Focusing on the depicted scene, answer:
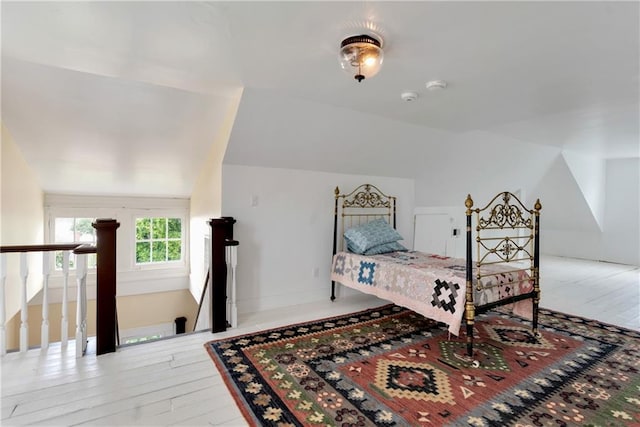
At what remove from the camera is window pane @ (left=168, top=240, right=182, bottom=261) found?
5102 millimetres

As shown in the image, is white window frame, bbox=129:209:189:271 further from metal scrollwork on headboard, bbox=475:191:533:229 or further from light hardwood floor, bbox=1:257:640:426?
metal scrollwork on headboard, bbox=475:191:533:229

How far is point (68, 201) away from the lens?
14.3 feet

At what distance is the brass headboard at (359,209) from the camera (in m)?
4.14

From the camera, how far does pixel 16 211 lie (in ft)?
10.7

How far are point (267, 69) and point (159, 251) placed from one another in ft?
12.3

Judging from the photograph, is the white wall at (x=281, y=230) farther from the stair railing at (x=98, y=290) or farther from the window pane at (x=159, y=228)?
the window pane at (x=159, y=228)

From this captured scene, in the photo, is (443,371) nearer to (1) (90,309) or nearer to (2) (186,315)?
(2) (186,315)

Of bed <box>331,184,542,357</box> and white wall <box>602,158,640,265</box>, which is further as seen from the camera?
white wall <box>602,158,640,265</box>

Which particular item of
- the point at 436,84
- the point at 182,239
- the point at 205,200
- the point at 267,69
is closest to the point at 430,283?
the point at 436,84

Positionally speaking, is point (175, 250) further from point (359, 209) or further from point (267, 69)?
point (267, 69)

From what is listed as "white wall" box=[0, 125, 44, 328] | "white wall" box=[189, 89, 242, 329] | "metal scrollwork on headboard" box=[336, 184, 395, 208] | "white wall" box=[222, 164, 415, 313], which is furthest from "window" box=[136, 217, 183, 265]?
"metal scrollwork on headboard" box=[336, 184, 395, 208]

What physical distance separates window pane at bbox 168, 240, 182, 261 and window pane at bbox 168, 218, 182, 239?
9 cm

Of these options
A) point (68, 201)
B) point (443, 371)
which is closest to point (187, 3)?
point (443, 371)

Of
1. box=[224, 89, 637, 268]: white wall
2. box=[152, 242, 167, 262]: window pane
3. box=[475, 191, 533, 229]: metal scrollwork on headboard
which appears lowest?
box=[152, 242, 167, 262]: window pane
